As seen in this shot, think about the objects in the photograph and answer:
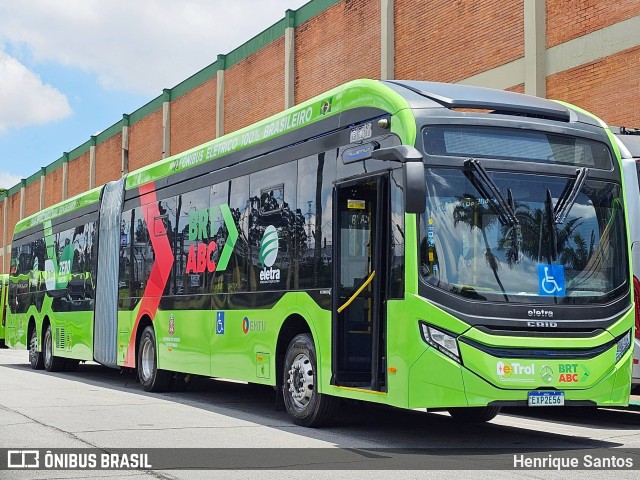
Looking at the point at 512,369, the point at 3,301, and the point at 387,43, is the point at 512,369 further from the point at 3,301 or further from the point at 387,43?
the point at 3,301

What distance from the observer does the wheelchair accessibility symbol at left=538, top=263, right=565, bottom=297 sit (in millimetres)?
9531

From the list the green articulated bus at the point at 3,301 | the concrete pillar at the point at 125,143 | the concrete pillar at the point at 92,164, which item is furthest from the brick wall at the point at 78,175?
the green articulated bus at the point at 3,301

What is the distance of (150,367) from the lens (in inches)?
659

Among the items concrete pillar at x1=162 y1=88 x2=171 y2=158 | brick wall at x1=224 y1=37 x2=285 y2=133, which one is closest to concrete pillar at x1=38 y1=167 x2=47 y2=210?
concrete pillar at x1=162 y1=88 x2=171 y2=158

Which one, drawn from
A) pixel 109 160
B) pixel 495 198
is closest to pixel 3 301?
pixel 109 160

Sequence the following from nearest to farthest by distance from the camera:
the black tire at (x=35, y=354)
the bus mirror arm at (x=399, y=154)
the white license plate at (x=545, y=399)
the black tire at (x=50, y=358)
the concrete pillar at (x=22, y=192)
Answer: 1. the bus mirror arm at (x=399, y=154)
2. the white license plate at (x=545, y=399)
3. the black tire at (x=50, y=358)
4. the black tire at (x=35, y=354)
5. the concrete pillar at (x=22, y=192)

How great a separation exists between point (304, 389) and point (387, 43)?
17688 millimetres

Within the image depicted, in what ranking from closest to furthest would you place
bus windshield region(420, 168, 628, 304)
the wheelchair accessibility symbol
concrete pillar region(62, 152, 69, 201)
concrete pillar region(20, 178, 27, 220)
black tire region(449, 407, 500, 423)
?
bus windshield region(420, 168, 628, 304) < the wheelchair accessibility symbol < black tire region(449, 407, 500, 423) < concrete pillar region(62, 152, 69, 201) < concrete pillar region(20, 178, 27, 220)

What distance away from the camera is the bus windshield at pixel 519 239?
935 cm

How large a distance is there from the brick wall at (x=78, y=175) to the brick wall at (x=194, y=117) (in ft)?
46.4

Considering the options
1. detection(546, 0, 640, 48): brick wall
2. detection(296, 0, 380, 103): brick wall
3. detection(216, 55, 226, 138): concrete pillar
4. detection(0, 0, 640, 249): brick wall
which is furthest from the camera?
detection(216, 55, 226, 138): concrete pillar

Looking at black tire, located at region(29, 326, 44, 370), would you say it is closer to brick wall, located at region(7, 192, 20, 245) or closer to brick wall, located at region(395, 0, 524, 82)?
brick wall, located at region(395, 0, 524, 82)

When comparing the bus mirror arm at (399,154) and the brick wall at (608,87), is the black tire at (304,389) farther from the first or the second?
the brick wall at (608,87)

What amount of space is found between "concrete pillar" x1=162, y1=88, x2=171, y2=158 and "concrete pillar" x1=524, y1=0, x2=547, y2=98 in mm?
24537
